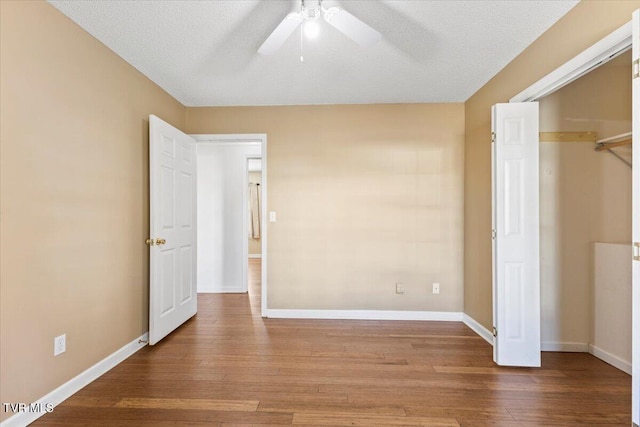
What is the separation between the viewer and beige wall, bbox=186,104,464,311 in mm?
3633

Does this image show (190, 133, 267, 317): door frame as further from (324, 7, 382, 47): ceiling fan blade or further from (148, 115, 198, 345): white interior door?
(324, 7, 382, 47): ceiling fan blade

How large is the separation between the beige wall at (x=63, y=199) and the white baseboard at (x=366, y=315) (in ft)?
4.91

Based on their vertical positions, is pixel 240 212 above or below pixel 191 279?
above

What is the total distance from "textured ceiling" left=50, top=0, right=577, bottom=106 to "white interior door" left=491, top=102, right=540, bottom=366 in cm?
61

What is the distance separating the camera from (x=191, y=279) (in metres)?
3.66

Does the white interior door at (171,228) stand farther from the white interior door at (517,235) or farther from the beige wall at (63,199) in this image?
the white interior door at (517,235)

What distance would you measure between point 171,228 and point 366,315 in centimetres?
232

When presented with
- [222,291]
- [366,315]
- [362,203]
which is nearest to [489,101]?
[362,203]

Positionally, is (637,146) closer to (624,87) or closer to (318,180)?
(624,87)

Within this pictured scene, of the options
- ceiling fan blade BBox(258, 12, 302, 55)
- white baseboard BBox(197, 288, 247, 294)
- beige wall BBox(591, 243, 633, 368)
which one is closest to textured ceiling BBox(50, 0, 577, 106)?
ceiling fan blade BBox(258, 12, 302, 55)

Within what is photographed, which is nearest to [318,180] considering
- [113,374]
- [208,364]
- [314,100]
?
[314,100]

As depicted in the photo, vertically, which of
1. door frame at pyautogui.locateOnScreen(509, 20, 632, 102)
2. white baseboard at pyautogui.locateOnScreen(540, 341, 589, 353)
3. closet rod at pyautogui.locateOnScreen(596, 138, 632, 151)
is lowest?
white baseboard at pyautogui.locateOnScreen(540, 341, 589, 353)

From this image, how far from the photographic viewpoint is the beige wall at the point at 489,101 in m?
1.85

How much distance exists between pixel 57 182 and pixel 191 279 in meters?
1.92
